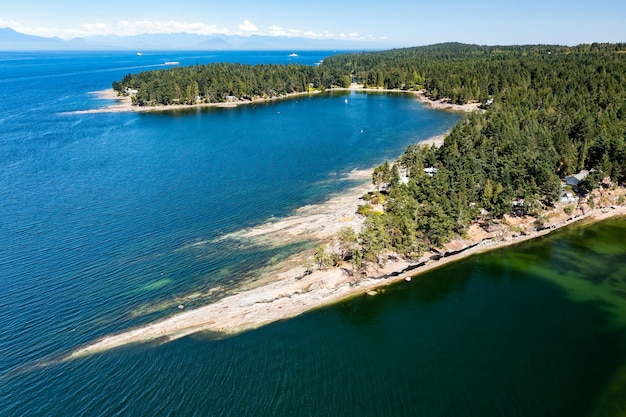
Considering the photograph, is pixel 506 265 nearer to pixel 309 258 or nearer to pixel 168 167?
pixel 309 258

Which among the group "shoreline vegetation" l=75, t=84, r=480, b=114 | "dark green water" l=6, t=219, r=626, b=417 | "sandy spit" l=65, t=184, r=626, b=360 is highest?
"shoreline vegetation" l=75, t=84, r=480, b=114

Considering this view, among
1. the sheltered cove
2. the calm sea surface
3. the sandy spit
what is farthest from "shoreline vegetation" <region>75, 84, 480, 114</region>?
the sandy spit

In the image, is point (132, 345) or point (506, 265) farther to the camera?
point (506, 265)

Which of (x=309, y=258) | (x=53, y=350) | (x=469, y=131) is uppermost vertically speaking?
(x=469, y=131)

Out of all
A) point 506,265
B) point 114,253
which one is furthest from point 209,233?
point 506,265

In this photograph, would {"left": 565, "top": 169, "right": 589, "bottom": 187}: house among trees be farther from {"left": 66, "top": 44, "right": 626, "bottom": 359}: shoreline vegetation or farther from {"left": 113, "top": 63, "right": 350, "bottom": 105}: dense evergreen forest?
{"left": 113, "top": 63, "right": 350, "bottom": 105}: dense evergreen forest

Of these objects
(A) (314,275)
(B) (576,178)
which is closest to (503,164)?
(B) (576,178)

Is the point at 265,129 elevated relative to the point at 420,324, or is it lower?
elevated
